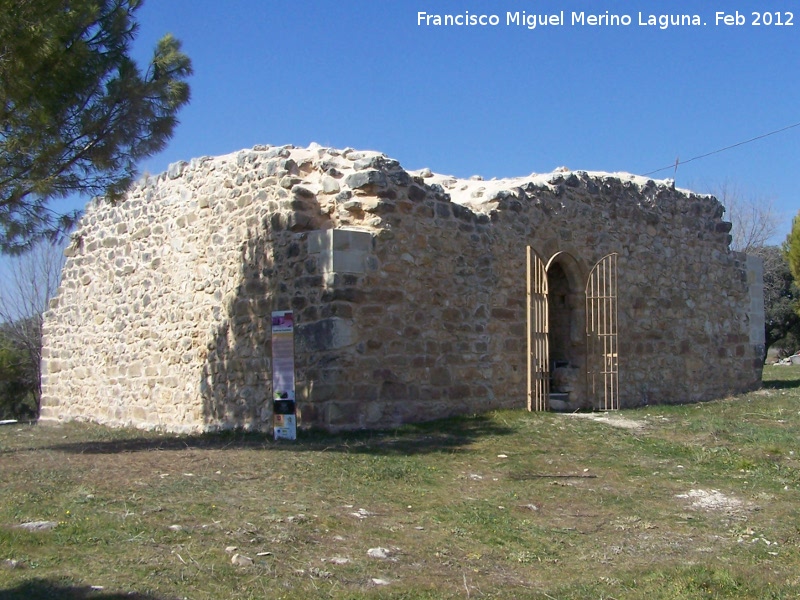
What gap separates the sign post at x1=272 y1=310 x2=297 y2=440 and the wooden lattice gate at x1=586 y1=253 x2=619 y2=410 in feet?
15.5

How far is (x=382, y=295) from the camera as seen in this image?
9.76 metres

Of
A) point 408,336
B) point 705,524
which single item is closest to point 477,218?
point 408,336

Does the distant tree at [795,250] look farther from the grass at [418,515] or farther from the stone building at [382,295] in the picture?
the grass at [418,515]

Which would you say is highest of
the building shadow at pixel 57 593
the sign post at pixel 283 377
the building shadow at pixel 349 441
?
the sign post at pixel 283 377

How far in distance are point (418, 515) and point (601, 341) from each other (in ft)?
21.4

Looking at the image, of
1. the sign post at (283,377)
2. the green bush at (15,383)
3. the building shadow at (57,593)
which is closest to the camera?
the building shadow at (57,593)

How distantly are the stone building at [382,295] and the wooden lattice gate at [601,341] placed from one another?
0.10ft

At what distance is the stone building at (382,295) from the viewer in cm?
973

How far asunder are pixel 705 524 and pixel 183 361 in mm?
7256

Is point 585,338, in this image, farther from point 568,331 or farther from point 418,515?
point 418,515

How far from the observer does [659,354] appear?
13.2 m

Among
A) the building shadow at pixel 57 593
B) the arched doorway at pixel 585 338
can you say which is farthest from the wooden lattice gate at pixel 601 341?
the building shadow at pixel 57 593

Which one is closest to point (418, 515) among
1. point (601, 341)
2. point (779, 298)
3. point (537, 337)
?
point (537, 337)

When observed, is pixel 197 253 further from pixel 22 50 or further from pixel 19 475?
pixel 19 475
